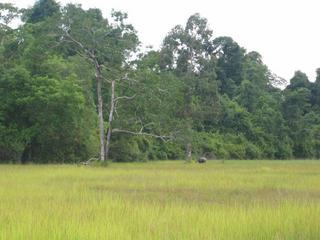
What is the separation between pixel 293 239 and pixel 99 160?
1014 inches

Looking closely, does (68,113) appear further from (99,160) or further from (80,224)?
(80,224)

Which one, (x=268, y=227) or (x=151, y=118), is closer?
(x=268, y=227)

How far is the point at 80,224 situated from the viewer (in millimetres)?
7352

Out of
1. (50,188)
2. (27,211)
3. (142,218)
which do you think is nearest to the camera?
(142,218)

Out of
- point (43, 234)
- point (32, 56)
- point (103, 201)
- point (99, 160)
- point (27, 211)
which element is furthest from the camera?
point (32, 56)

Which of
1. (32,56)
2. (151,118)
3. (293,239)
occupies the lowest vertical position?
(293,239)

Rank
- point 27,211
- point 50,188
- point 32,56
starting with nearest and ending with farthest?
point 27,211, point 50,188, point 32,56

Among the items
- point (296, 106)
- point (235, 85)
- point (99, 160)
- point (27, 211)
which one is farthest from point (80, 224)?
point (235, 85)

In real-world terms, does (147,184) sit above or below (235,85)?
below

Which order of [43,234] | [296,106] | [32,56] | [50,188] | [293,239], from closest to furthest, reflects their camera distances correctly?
[43,234] → [293,239] → [50,188] → [32,56] → [296,106]

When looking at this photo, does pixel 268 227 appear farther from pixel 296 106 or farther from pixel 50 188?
pixel 296 106

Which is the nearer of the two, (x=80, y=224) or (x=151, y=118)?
(x=80, y=224)

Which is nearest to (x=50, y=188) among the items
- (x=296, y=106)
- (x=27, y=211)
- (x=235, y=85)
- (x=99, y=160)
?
(x=27, y=211)

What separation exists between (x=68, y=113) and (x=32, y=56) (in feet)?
14.7
